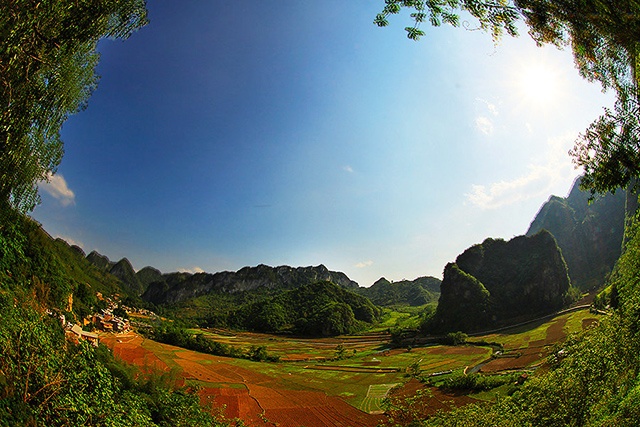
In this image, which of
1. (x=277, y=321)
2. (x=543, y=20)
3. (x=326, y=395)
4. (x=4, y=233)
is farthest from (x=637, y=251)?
(x=277, y=321)

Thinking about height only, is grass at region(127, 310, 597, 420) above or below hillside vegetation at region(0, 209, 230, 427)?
below

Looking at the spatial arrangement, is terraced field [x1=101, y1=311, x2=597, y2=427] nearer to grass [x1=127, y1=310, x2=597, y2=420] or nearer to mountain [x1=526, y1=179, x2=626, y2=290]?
grass [x1=127, y1=310, x2=597, y2=420]

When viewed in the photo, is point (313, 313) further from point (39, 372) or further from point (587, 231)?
point (587, 231)

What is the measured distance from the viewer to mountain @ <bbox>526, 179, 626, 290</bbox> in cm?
9400

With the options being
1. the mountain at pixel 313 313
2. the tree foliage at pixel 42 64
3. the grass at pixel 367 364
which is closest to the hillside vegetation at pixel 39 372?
the tree foliage at pixel 42 64

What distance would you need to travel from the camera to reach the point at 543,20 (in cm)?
573

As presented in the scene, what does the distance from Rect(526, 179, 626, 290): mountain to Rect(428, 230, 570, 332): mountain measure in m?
16.3

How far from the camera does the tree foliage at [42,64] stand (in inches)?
199

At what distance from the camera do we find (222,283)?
176 metres

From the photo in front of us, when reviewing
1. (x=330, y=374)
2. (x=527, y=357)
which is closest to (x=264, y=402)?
(x=330, y=374)

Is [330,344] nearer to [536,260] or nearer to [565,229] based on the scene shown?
[536,260]

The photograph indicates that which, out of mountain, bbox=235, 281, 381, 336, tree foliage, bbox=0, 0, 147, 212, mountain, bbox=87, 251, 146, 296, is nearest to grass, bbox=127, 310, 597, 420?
mountain, bbox=235, 281, 381, 336

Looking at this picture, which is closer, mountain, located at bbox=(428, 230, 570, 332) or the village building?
the village building

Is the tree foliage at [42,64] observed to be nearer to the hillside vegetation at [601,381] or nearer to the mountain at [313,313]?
the hillside vegetation at [601,381]
